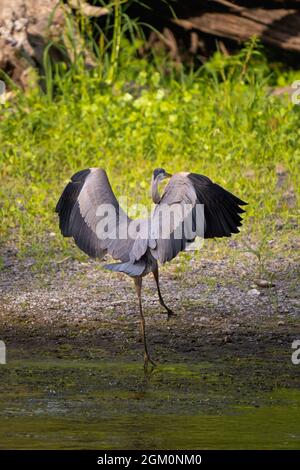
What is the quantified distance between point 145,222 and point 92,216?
1.12 feet

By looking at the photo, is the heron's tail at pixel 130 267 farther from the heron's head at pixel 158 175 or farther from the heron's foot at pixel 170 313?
the heron's head at pixel 158 175

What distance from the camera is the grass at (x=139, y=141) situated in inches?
316

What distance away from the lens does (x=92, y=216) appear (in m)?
6.05

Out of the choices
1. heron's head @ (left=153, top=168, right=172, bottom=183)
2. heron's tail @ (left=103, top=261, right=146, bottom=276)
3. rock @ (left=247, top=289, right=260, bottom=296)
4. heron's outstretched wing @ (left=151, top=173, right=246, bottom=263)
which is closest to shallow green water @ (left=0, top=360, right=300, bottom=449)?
heron's tail @ (left=103, top=261, right=146, bottom=276)

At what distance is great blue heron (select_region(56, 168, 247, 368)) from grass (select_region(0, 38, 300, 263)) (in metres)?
1.53

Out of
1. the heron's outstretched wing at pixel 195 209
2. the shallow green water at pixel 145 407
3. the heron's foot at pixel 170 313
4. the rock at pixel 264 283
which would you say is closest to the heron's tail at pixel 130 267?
the heron's outstretched wing at pixel 195 209

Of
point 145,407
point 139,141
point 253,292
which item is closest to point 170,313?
point 253,292

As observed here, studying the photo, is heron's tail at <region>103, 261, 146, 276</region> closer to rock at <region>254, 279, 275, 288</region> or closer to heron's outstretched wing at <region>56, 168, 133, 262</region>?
heron's outstretched wing at <region>56, 168, 133, 262</region>

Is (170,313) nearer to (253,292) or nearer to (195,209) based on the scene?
(253,292)

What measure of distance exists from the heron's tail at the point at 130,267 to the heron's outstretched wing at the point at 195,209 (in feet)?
0.41

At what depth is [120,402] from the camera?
499 cm
